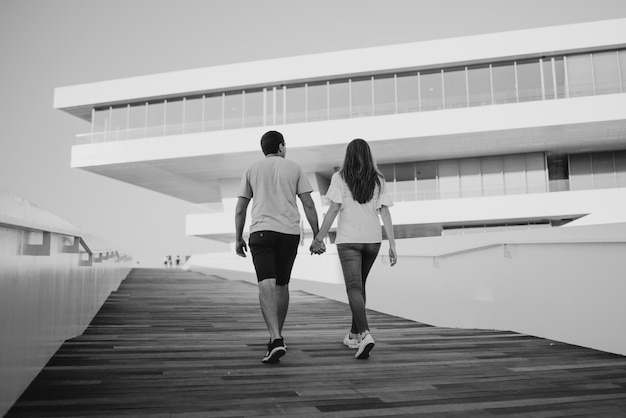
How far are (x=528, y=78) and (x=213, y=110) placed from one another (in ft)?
51.6

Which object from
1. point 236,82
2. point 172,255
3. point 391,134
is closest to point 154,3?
point 172,255

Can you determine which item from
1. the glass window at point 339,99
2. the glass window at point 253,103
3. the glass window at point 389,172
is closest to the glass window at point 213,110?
the glass window at point 253,103

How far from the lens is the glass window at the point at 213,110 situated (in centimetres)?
2867

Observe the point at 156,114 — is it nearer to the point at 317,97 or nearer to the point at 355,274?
the point at 317,97

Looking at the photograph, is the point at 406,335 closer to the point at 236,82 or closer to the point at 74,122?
the point at 236,82

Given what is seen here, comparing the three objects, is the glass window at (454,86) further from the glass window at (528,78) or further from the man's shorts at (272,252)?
the man's shorts at (272,252)

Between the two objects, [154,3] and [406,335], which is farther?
[154,3]

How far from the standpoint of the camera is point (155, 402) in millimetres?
3061

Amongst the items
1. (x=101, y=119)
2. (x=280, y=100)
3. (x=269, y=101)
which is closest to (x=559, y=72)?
(x=280, y=100)

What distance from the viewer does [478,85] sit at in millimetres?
26203

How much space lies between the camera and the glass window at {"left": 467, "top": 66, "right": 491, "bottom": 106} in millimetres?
25641

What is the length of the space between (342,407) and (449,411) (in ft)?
1.86

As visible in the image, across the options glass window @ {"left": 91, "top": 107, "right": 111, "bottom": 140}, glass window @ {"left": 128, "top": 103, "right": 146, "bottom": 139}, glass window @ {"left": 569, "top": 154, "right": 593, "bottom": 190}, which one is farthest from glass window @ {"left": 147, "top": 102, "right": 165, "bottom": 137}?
glass window @ {"left": 569, "top": 154, "right": 593, "bottom": 190}

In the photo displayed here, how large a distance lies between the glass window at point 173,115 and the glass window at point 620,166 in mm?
22403
